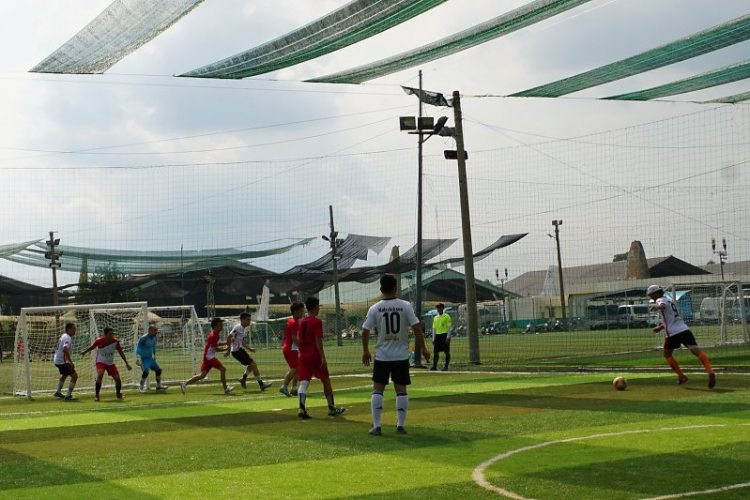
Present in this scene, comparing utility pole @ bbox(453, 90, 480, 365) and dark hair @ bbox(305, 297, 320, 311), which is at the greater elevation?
utility pole @ bbox(453, 90, 480, 365)

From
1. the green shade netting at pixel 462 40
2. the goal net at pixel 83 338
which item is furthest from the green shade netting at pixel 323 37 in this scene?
the goal net at pixel 83 338

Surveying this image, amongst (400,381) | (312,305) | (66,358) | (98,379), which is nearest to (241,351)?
(98,379)

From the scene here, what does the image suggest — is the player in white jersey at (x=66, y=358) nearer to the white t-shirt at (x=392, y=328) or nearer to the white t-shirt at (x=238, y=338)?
the white t-shirt at (x=238, y=338)

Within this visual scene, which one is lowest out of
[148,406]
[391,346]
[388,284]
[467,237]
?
[148,406]

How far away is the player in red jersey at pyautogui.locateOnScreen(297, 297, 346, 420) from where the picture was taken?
48.2 ft

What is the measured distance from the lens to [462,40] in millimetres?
19344

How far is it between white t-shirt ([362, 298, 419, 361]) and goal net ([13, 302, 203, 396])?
613 inches

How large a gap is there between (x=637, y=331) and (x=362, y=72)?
117ft

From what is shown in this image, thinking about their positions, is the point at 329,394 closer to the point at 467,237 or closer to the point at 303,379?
the point at 303,379

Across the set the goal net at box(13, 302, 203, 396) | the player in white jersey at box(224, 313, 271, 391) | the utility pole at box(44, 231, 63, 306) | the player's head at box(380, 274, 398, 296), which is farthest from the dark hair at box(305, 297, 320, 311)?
the utility pole at box(44, 231, 63, 306)

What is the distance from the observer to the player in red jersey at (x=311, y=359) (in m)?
14.7

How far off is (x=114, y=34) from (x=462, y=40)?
680 cm

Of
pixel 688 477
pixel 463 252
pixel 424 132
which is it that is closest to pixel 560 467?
pixel 688 477

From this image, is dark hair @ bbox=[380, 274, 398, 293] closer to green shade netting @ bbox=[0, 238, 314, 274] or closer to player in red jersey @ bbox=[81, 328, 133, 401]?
player in red jersey @ bbox=[81, 328, 133, 401]
